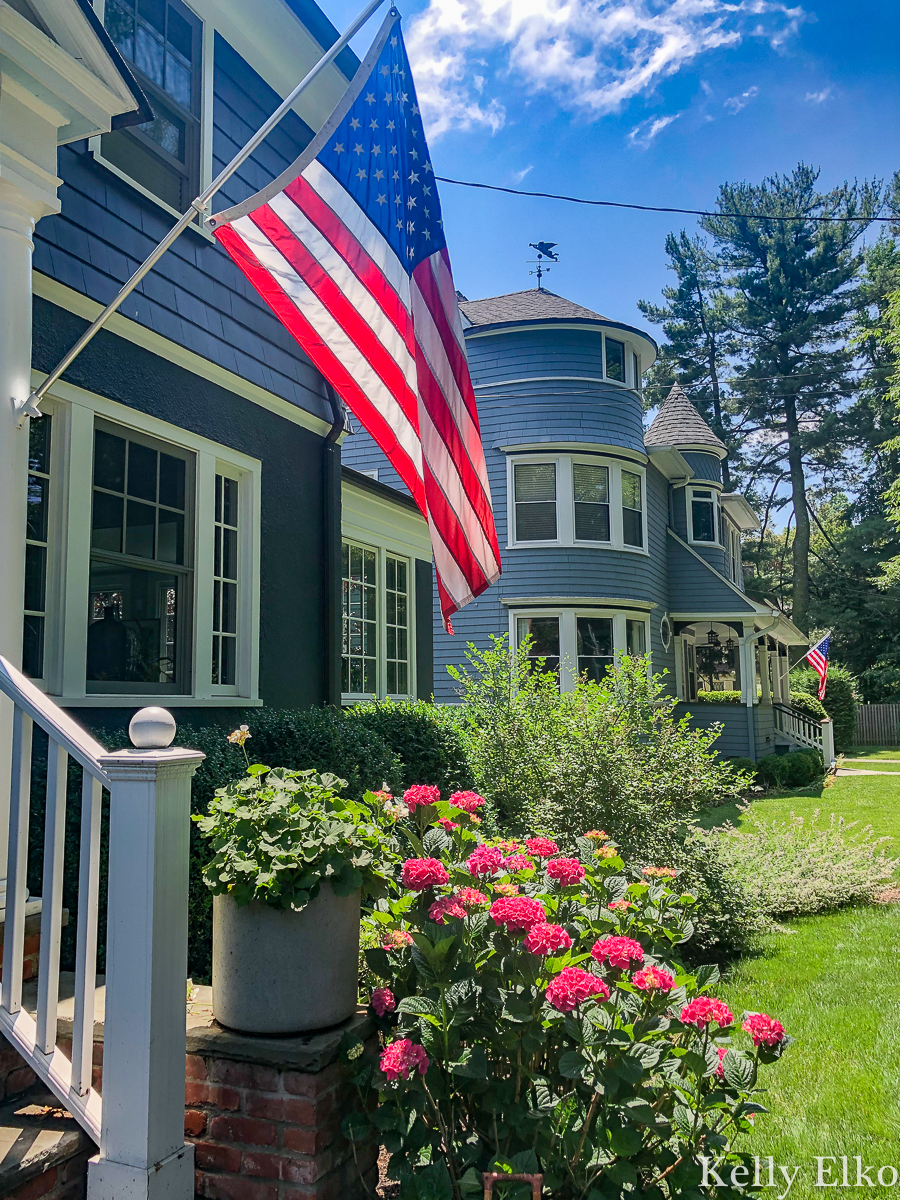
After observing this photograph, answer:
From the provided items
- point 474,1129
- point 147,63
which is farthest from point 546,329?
point 474,1129

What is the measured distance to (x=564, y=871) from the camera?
118 inches

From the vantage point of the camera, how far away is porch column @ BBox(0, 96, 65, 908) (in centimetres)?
325

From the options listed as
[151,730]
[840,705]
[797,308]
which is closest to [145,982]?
[151,730]

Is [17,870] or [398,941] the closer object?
[17,870]

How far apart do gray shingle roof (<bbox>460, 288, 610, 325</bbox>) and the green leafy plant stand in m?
15.1

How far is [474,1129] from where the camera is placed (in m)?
2.75

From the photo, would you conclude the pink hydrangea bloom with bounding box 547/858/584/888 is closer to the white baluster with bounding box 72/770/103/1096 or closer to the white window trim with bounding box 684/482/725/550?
the white baluster with bounding box 72/770/103/1096

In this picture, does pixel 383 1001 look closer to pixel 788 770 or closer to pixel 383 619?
pixel 383 619

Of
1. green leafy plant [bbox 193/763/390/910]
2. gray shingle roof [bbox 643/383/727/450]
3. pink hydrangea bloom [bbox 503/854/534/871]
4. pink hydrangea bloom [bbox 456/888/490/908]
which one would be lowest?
pink hydrangea bloom [bbox 456/888/490/908]

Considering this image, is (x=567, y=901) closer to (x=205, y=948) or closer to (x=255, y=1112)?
(x=255, y=1112)

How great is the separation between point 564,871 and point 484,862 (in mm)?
284

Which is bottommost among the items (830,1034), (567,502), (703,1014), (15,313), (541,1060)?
(830,1034)

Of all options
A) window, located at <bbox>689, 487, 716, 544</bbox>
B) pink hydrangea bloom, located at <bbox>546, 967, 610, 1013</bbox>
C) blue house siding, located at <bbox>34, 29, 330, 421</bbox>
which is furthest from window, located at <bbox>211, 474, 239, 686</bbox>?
window, located at <bbox>689, 487, 716, 544</bbox>

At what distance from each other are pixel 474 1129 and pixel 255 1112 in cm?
69
